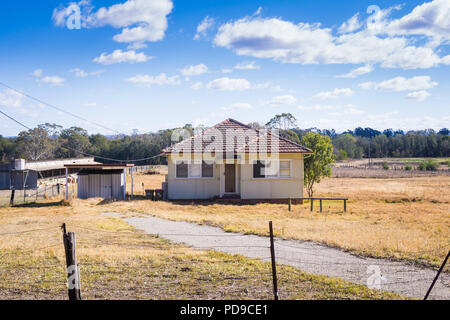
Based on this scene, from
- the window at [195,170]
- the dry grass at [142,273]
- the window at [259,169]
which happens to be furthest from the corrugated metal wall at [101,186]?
the dry grass at [142,273]

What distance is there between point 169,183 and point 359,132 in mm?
172330

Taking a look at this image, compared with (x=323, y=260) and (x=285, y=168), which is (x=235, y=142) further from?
(x=323, y=260)

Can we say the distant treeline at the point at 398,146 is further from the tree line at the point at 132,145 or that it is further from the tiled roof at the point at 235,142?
the tiled roof at the point at 235,142

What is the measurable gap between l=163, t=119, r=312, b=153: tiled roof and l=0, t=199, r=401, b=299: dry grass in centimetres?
1053

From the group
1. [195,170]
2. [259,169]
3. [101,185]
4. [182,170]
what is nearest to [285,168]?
A: [259,169]

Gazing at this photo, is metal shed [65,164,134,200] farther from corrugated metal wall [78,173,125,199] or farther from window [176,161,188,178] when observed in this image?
window [176,161,188,178]

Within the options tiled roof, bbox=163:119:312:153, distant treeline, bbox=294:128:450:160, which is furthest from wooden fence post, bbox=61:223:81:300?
distant treeline, bbox=294:128:450:160

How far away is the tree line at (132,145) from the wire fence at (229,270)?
111 feet

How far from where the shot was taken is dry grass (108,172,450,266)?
941 centimetres

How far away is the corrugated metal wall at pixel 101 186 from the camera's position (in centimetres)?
2222

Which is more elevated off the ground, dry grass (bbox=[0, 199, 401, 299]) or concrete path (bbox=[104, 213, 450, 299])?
dry grass (bbox=[0, 199, 401, 299])
